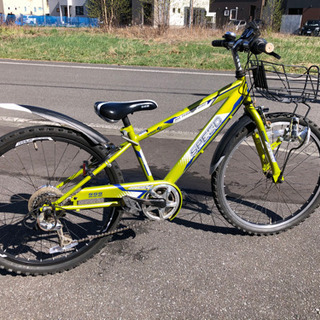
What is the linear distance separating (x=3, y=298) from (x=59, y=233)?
52 centimetres

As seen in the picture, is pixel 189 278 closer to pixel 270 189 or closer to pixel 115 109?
pixel 115 109

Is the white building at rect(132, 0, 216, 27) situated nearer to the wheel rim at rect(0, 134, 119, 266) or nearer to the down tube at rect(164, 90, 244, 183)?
the wheel rim at rect(0, 134, 119, 266)

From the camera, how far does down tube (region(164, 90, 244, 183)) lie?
260cm

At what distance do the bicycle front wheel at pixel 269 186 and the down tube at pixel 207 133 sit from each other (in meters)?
0.15

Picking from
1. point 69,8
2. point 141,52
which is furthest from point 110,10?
point 69,8

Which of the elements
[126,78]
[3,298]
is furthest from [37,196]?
[126,78]

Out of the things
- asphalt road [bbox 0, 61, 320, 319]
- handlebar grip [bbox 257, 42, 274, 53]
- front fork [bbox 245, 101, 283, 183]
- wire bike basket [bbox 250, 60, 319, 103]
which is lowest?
asphalt road [bbox 0, 61, 320, 319]

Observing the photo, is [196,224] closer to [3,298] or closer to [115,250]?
[115,250]

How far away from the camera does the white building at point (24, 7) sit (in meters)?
53.8

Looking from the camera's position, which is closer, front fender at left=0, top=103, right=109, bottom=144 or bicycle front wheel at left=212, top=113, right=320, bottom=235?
front fender at left=0, top=103, right=109, bottom=144

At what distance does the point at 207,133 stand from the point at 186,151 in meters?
0.20

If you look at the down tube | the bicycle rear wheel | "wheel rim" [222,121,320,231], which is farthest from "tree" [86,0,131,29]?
the down tube

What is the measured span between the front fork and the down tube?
12 cm

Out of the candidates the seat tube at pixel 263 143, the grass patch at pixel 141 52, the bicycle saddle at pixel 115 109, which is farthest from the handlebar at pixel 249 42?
the grass patch at pixel 141 52
